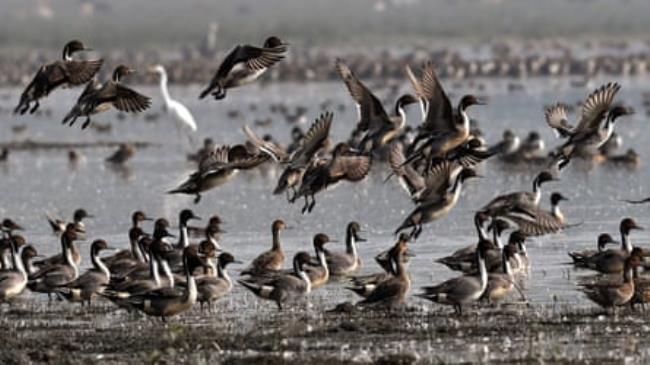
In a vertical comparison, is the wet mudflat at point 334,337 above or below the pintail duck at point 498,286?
below

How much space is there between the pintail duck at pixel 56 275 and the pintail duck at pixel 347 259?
280cm

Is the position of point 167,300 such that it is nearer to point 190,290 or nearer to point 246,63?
point 190,290

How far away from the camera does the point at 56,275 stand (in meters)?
18.3

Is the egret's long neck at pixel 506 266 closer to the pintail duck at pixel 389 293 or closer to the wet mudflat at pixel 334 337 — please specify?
the wet mudflat at pixel 334 337

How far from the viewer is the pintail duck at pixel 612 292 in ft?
52.2

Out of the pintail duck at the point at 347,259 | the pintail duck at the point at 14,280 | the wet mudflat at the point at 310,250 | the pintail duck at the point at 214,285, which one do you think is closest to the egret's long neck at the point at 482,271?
the wet mudflat at the point at 310,250

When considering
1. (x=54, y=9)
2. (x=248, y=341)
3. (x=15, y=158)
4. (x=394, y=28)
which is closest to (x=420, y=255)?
(x=248, y=341)

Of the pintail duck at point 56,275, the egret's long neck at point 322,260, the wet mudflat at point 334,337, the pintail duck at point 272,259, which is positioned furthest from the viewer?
the pintail duck at point 272,259

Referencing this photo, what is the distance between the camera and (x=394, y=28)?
321 ft

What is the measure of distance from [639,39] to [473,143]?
66250 millimetres

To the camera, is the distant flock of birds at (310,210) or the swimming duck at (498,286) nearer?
the distant flock of birds at (310,210)

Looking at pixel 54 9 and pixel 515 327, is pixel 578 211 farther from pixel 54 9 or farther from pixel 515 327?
pixel 54 9

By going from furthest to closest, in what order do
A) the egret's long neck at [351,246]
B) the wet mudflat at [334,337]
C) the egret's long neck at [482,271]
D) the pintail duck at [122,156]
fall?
the pintail duck at [122,156], the egret's long neck at [351,246], the egret's long neck at [482,271], the wet mudflat at [334,337]

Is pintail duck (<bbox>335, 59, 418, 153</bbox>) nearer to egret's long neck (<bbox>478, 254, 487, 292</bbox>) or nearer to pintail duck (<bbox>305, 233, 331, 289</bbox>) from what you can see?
pintail duck (<bbox>305, 233, 331, 289</bbox>)
